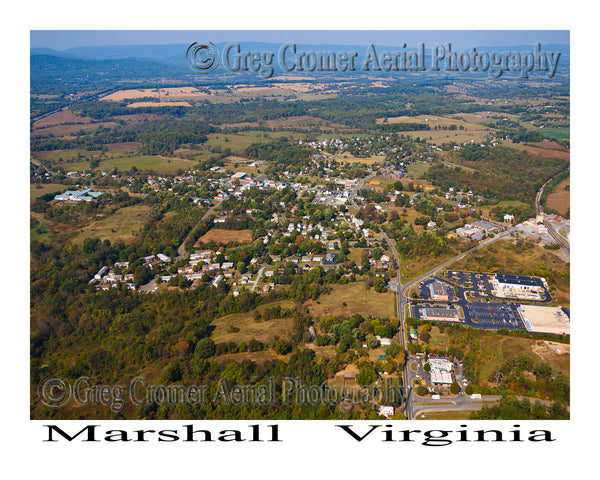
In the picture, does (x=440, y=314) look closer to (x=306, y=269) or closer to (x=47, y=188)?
(x=306, y=269)

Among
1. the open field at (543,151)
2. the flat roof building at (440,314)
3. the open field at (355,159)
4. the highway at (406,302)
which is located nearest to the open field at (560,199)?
the highway at (406,302)

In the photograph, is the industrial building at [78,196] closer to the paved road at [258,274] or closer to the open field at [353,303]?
the paved road at [258,274]

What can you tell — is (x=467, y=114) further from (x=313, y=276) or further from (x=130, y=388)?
(x=130, y=388)

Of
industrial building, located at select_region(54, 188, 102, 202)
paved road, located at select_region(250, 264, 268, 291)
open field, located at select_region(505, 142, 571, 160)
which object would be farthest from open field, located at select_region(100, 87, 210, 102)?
paved road, located at select_region(250, 264, 268, 291)

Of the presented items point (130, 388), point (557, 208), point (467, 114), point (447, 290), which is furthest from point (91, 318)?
point (467, 114)

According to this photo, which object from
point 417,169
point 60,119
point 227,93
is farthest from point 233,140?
point 227,93

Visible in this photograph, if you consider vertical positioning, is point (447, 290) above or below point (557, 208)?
below
